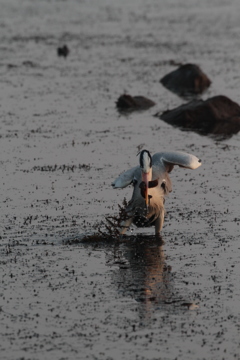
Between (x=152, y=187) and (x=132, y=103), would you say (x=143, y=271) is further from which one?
(x=132, y=103)

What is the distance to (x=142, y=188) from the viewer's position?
15148mm

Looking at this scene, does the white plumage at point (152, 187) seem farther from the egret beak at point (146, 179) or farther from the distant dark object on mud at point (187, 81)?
the distant dark object on mud at point (187, 81)

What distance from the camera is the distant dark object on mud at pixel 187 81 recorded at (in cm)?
3294

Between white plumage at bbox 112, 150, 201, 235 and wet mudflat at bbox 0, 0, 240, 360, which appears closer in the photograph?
wet mudflat at bbox 0, 0, 240, 360

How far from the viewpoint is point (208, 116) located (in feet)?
88.5

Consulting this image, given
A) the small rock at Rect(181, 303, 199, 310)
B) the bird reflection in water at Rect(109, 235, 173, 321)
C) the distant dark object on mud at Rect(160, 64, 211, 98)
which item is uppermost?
the distant dark object on mud at Rect(160, 64, 211, 98)

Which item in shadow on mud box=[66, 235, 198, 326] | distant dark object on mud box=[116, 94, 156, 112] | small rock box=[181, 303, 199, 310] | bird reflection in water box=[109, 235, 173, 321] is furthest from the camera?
distant dark object on mud box=[116, 94, 156, 112]

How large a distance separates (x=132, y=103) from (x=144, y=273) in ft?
50.5

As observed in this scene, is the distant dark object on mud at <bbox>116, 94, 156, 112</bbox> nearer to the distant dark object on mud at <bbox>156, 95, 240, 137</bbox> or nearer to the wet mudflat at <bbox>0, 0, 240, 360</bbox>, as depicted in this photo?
the wet mudflat at <bbox>0, 0, 240, 360</bbox>

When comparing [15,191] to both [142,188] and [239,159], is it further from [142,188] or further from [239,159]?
[239,159]

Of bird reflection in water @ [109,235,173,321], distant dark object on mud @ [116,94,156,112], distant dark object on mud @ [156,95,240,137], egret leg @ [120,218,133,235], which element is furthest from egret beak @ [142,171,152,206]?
distant dark object on mud @ [116,94,156,112]

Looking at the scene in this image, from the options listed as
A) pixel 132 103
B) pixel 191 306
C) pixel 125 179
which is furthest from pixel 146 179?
pixel 132 103

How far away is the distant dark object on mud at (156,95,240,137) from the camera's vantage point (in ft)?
87.3

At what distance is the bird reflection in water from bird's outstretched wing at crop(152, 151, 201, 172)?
1297mm
